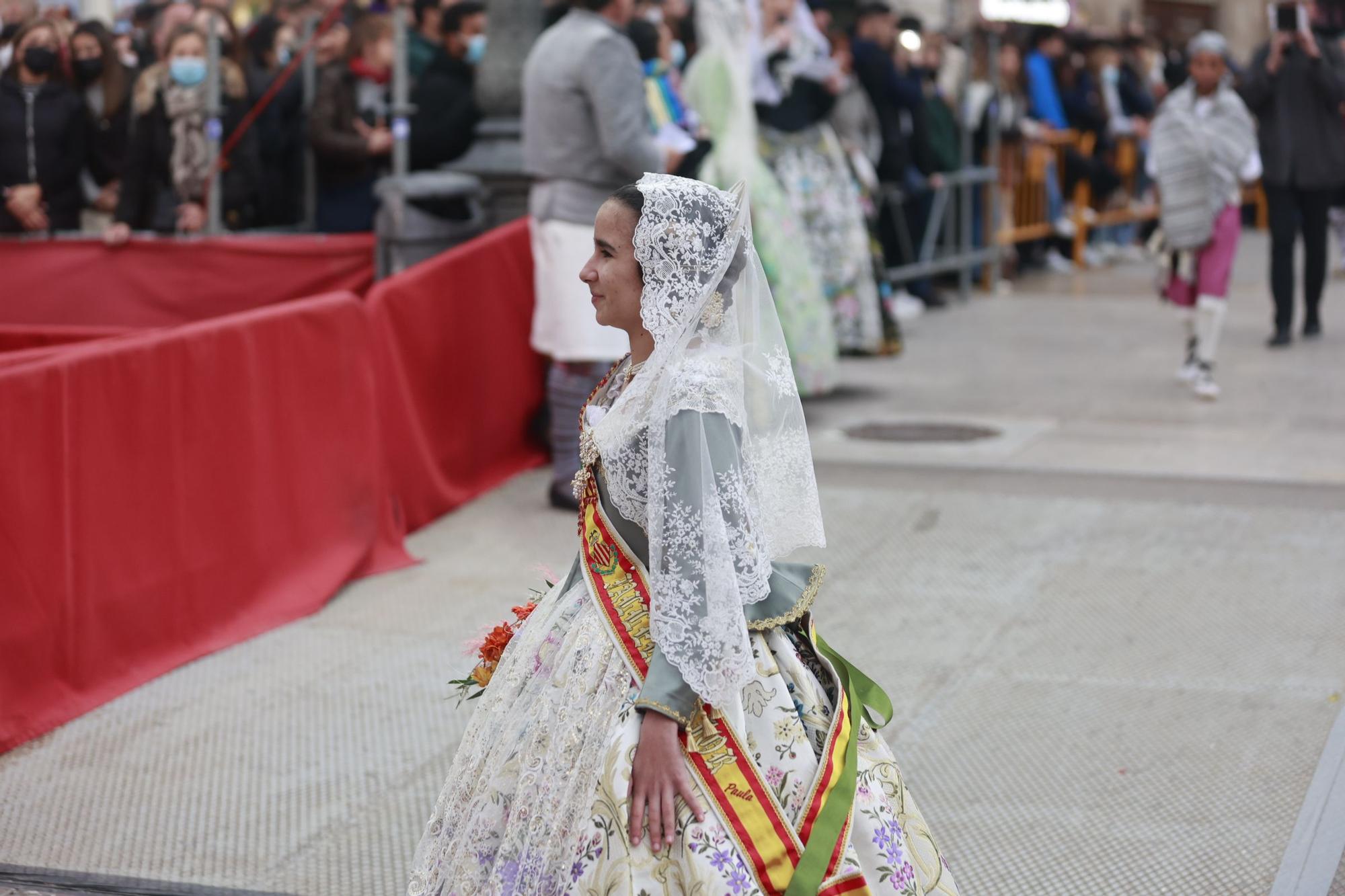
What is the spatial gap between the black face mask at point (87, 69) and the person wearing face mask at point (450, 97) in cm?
168

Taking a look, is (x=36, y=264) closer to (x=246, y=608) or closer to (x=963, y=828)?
(x=246, y=608)

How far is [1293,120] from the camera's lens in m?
10.7

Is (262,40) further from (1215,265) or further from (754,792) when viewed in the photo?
(754,792)

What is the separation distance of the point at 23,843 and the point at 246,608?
168 centimetres

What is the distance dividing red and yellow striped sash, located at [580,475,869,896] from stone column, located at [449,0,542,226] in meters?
5.88

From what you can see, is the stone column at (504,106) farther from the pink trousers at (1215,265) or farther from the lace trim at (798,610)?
the lace trim at (798,610)

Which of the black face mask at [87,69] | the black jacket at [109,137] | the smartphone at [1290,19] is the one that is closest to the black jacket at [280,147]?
the black jacket at [109,137]

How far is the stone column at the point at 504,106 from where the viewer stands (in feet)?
27.7

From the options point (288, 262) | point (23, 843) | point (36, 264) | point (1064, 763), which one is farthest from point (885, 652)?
point (36, 264)

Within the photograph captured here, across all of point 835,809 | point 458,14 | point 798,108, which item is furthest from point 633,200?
point 458,14

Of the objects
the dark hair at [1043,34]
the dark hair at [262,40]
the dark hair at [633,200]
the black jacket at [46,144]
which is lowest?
the black jacket at [46,144]

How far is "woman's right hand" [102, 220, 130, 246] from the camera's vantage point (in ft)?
24.2

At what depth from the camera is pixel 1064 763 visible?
4.43 m

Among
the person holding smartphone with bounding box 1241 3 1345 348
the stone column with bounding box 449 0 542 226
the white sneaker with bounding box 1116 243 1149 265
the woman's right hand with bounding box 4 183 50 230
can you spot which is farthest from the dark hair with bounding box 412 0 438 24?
the white sneaker with bounding box 1116 243 1149 265
